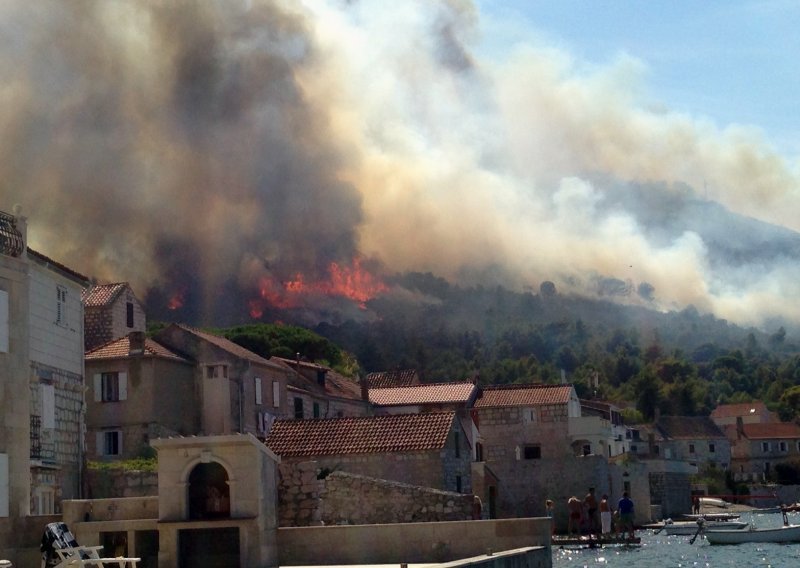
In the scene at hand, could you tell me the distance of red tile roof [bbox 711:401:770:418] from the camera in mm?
169250

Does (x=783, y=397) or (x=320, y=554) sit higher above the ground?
(x=783, y=397)

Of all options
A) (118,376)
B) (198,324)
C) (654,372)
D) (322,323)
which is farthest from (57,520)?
(654,372)

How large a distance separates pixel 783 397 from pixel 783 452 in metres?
32.0

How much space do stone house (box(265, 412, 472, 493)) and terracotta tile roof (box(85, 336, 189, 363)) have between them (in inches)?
558

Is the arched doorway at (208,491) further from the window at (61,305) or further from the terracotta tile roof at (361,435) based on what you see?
the terracotta tile roof at (361,435)

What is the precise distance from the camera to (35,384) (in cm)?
3912

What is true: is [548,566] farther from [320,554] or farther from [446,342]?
[446,342]

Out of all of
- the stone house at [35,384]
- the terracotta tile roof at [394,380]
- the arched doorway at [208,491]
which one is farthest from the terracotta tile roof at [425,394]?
the arched doorway at [208,491]

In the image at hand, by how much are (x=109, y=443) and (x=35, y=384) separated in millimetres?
18109

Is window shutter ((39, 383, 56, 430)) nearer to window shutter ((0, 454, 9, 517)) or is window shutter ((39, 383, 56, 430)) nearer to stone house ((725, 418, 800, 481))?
window shutter ((0, 454, 9, 517))

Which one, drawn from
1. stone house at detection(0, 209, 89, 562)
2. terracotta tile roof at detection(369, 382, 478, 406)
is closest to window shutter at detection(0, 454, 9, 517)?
stone house at detection(0, 209, 89, 562)

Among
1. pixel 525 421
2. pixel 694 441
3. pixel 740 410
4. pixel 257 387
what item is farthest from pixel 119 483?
pixel 740 410

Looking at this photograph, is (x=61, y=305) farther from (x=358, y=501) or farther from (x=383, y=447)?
(x=358, y=501)

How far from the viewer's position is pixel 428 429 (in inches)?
1790
